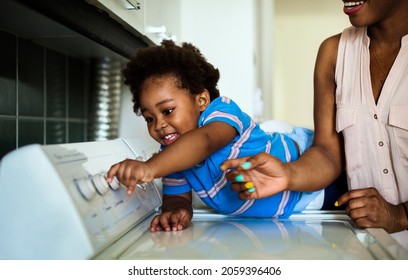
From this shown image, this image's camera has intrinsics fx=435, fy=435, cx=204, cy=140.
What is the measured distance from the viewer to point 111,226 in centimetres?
50

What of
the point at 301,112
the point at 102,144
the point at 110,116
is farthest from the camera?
the point at 301,112

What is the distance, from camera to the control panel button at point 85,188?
1.48 feet

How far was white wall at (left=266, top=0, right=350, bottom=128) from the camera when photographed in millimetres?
965

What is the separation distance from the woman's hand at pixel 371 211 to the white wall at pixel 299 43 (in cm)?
38

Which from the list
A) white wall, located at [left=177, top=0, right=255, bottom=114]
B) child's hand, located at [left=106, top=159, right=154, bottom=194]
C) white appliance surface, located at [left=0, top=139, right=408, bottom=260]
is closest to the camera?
white appliance surface, located at [left=0, top=139, right=408, bottom=260]

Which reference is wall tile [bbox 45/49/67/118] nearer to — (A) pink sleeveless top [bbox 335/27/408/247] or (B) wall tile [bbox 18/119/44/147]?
(B) wall tile [bbox 18/119/44/147]

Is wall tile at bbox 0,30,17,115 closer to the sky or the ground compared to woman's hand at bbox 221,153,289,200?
closer to the sky

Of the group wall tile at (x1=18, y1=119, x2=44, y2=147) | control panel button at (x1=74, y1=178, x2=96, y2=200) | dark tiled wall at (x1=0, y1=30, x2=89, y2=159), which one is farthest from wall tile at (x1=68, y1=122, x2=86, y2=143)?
control panel button at (x1=74, y1=178, x2=96, y2=200)

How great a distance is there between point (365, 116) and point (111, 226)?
1.54 ft

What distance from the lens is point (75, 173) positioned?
46 centimetres

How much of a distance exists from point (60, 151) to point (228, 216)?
0.33m

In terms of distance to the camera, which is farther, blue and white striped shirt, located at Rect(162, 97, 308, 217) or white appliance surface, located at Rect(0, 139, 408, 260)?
blue and white striped shirt, located at Rect(162, 97, 308, 217)
